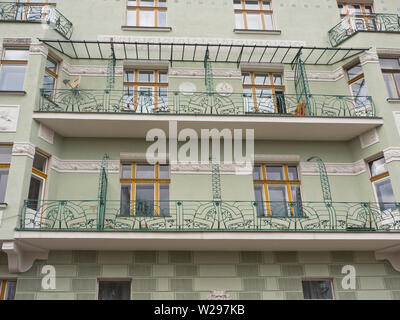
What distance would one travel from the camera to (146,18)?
12.8 meters

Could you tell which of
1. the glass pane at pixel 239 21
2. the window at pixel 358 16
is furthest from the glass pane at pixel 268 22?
the window at pixel 358 16

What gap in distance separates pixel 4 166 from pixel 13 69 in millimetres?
2832

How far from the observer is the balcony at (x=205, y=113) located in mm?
10172

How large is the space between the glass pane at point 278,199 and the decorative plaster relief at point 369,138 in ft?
8.07

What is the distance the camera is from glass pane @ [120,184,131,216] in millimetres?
10094

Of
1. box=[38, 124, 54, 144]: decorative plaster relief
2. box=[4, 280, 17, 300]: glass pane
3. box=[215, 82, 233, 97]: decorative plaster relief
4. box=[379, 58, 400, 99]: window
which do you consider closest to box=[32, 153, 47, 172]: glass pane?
box=[38, 124, 54, 144]: decorative plaster relief

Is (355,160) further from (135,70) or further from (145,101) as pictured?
(135,70)

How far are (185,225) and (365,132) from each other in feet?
18.1

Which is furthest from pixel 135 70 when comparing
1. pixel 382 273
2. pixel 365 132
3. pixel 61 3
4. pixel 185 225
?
pixel 382 273

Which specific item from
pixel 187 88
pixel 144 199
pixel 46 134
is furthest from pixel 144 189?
pixel 187 88

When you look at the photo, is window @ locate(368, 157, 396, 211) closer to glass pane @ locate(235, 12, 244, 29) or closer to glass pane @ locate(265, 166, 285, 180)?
glass pane @ locate(265, 166, 285, 180)

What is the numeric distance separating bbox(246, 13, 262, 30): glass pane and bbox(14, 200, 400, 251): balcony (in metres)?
6.00

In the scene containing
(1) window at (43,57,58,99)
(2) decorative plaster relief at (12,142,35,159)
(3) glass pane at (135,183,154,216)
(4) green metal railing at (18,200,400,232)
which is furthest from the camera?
(1) window at (43,57,58,99)
